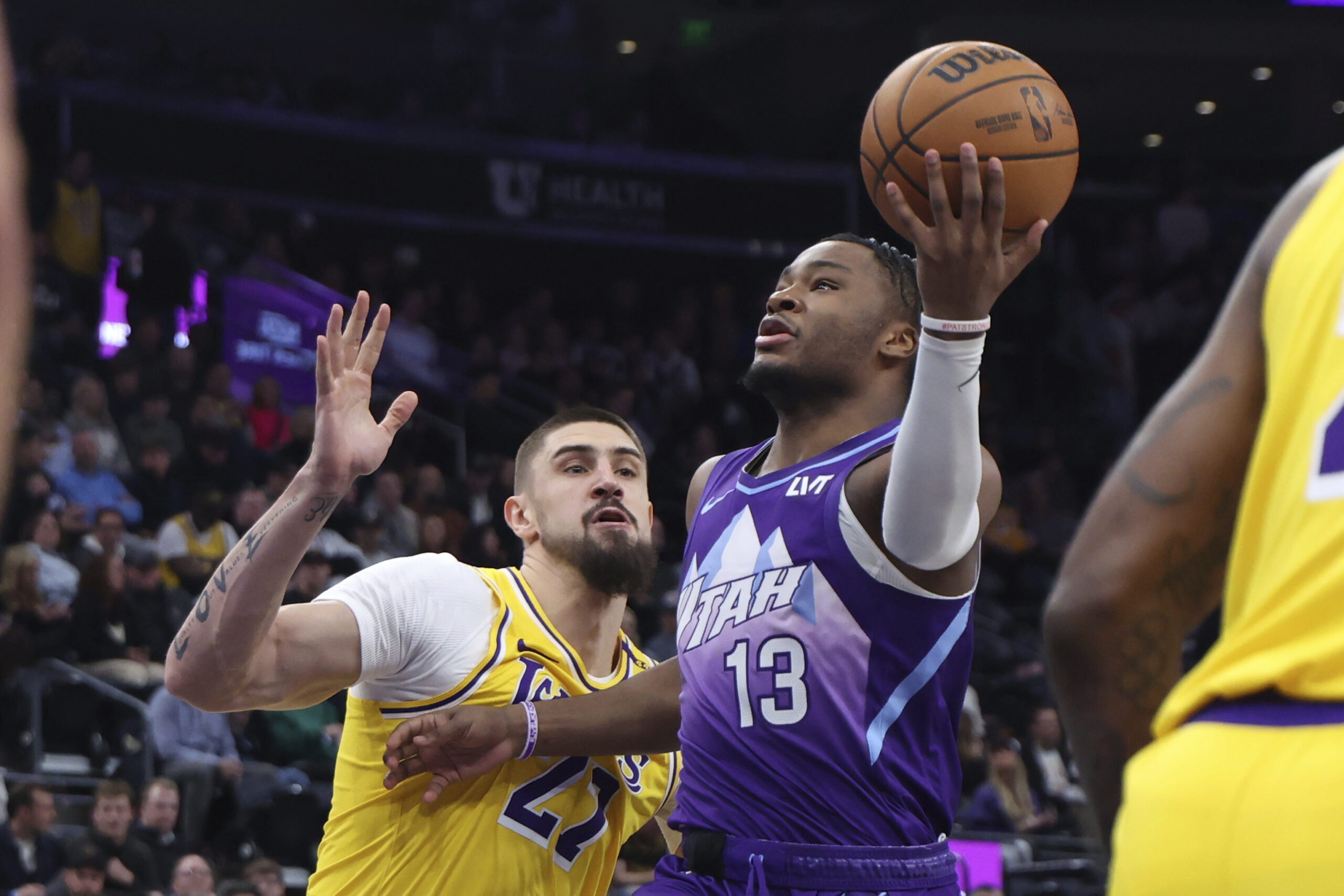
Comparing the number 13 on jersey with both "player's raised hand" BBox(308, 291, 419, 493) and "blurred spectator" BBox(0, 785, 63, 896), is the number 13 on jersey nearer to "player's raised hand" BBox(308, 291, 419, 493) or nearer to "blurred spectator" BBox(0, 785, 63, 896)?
"player's raised hand" BBox(308, 291, 419, 493)

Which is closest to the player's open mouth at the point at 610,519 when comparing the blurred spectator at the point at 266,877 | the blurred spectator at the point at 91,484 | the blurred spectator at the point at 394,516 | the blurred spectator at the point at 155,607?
the blurred spectator at the point at 266,877

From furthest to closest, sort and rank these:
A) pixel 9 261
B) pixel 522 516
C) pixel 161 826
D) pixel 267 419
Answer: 1. pixel 267 419
2. pixel 161 826
3. pixel 522 516
4. pixel 9 261

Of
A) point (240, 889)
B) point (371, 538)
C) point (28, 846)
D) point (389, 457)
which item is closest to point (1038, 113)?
point (240, 889)

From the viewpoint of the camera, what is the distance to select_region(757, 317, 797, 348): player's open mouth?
395 cm

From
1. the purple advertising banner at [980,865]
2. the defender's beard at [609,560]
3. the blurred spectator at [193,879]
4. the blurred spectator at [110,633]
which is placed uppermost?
the defender's beard at [609,560]

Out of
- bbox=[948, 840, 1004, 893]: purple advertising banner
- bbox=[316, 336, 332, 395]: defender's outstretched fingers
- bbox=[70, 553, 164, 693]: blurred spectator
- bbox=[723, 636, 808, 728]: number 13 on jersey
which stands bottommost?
bbox=[948, 840, 1004, 893]: purple advertising banner

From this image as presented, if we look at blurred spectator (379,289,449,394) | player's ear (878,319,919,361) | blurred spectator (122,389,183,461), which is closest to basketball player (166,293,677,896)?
player's ear (878,319,919,361)

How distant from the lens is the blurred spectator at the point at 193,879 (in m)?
8.89

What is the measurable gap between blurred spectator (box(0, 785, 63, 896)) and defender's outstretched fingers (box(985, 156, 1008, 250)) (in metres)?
7.70

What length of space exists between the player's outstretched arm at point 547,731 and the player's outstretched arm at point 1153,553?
80.5 inches

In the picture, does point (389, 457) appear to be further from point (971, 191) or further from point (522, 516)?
point (971, 191)

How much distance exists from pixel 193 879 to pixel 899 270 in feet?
21.4

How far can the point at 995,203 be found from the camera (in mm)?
2816

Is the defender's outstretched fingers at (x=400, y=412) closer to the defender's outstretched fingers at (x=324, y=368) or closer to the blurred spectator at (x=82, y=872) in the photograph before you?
the defender's outstretched fingers at (x=324, y=368)
